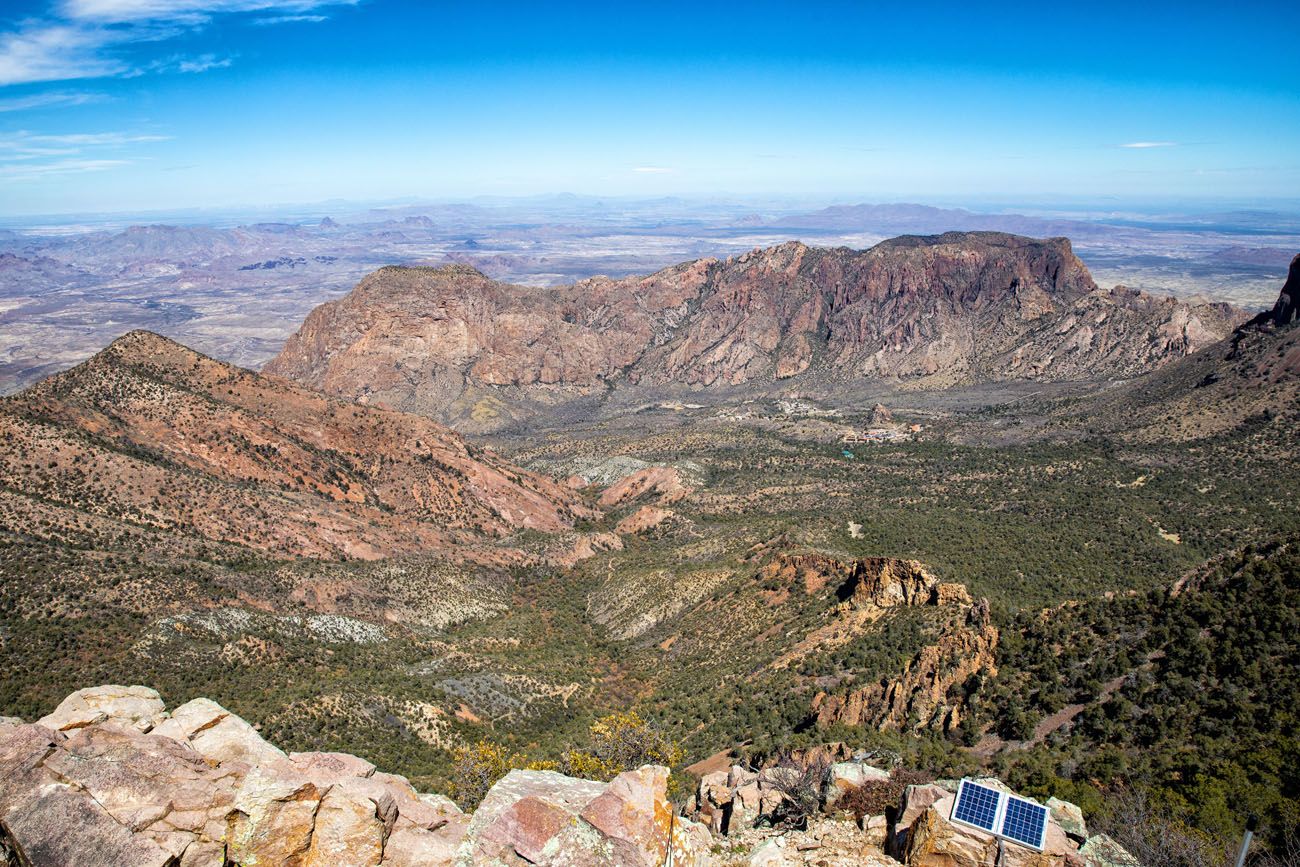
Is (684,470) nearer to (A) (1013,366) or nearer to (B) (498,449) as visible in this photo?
(B) (498,449)

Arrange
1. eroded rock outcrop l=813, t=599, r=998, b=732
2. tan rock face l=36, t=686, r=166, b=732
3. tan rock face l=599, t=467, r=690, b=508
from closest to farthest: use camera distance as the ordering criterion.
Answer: tan rock face l=36, t=686, r=166, b=732, eroded rock outcrop l=813, t=599, r=998, b=732, tan rock face l=599, t=467, r=690, b=508

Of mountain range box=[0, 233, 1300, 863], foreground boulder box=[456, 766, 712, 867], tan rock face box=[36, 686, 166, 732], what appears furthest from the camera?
mountain range box=[0, 233, 1300, 863]

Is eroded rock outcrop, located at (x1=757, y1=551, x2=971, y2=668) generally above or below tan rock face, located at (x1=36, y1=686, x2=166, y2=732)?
below

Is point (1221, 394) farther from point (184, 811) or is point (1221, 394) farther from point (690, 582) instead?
point (184, 811)

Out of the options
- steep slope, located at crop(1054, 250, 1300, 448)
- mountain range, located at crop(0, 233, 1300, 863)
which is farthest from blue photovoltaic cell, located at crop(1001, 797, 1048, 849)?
steep slope, located at crop(1054, 250, 1300, 448)

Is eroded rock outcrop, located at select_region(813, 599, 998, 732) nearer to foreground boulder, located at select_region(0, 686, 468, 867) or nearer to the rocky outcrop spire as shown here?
foreground boulder, located at select_region(0, 686, 468, 867)

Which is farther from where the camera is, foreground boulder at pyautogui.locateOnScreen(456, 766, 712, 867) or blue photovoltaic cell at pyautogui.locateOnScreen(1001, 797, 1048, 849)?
blue photovoltaic cell at pyautogui.locateOnScreen(1001, 797, 1048, 849)

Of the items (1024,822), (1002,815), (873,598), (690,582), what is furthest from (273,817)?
(690,582)
